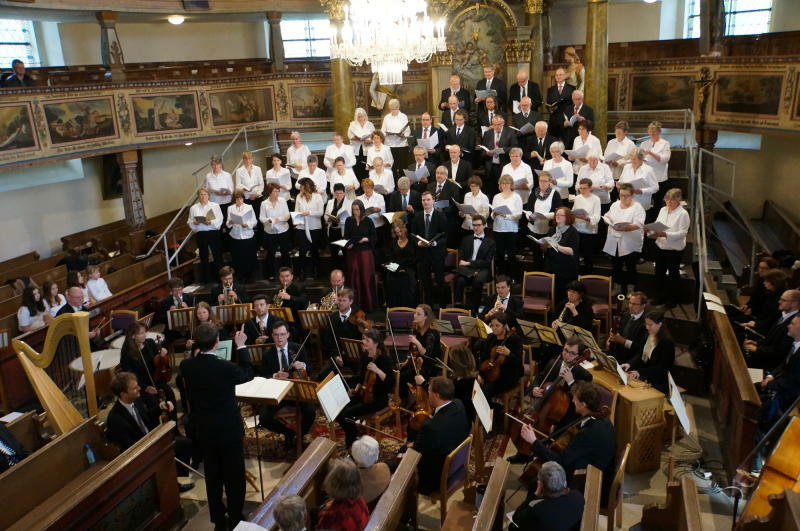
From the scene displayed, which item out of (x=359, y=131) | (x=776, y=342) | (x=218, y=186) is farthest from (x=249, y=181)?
(x=776, y=342)

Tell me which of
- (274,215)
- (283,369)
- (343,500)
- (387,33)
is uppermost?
(387,33)

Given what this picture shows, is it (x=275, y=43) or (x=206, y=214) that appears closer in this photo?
(x=206, y=214)

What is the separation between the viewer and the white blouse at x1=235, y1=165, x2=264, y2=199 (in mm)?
9984

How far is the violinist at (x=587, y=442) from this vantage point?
15.8 feet

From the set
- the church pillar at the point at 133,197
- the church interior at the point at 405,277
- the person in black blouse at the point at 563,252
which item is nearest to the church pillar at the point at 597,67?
the church interior at the point at 405,277

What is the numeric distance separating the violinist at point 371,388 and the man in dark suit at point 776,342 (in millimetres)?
3320

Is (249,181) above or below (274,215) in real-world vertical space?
above

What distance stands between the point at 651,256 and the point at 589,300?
1.56 meters

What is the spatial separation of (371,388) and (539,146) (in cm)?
484

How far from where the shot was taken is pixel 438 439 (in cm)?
502

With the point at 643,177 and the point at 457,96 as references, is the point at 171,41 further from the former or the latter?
the point at 643,177

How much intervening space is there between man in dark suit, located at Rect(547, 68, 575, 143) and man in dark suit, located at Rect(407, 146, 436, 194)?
200 cm

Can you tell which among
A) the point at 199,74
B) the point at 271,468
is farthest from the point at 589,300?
the point at 199,74

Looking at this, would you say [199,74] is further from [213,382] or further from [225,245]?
[213,382]
